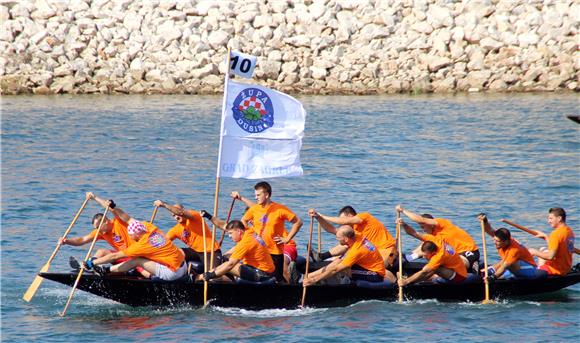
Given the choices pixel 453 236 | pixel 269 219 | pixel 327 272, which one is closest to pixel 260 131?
pixel 269 219

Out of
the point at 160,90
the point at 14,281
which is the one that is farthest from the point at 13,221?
the point at 160,90

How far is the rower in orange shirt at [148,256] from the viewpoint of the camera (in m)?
17.8

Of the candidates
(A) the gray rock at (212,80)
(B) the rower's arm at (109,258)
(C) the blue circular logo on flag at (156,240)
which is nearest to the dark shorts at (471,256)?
(C) the blue circular logo on flag at (156,240)

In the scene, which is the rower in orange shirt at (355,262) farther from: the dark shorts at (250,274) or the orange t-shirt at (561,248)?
the orange t-shirt at (561,248)

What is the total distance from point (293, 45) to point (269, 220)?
24.3m

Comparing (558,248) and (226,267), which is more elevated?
(558,248)

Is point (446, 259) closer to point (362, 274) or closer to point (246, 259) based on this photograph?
point (362, 274)

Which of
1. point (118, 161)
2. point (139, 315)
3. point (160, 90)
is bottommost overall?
point (139, 315)

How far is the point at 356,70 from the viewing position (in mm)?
42656

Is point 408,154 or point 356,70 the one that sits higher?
point 356,70

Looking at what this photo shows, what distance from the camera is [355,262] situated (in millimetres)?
18328

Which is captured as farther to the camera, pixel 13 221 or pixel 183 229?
pixel 13 221

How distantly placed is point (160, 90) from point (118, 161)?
10.0 meters

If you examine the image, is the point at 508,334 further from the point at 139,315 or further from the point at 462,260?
the point at 139,315
